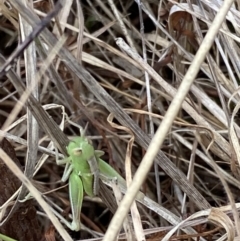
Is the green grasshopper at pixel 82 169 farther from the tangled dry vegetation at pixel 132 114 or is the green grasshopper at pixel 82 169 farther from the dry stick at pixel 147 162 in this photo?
the dry stick at pixel 147 162

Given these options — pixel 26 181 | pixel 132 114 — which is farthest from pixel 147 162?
pixel 132 114

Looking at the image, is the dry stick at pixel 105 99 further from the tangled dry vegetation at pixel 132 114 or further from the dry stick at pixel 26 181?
the dry stick at pixel 26 181

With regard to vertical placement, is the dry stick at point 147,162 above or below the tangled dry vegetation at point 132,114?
above

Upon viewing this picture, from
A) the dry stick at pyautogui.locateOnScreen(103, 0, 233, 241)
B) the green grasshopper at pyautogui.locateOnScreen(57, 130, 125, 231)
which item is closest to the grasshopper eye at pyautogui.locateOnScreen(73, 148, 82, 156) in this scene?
the green grasshopper at pyautogui.locateOnScreen(57, 130, 125, 231)

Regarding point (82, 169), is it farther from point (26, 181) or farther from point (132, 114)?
point (132, 114)

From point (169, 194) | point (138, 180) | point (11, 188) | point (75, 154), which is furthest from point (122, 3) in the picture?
point (138, 180)

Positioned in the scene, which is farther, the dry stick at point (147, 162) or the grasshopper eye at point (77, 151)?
the grasshopper eye at point (77, 151)

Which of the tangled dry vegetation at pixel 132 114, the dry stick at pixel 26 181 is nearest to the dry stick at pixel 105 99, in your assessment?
the tangled dry vegetation at pixel 132 114
